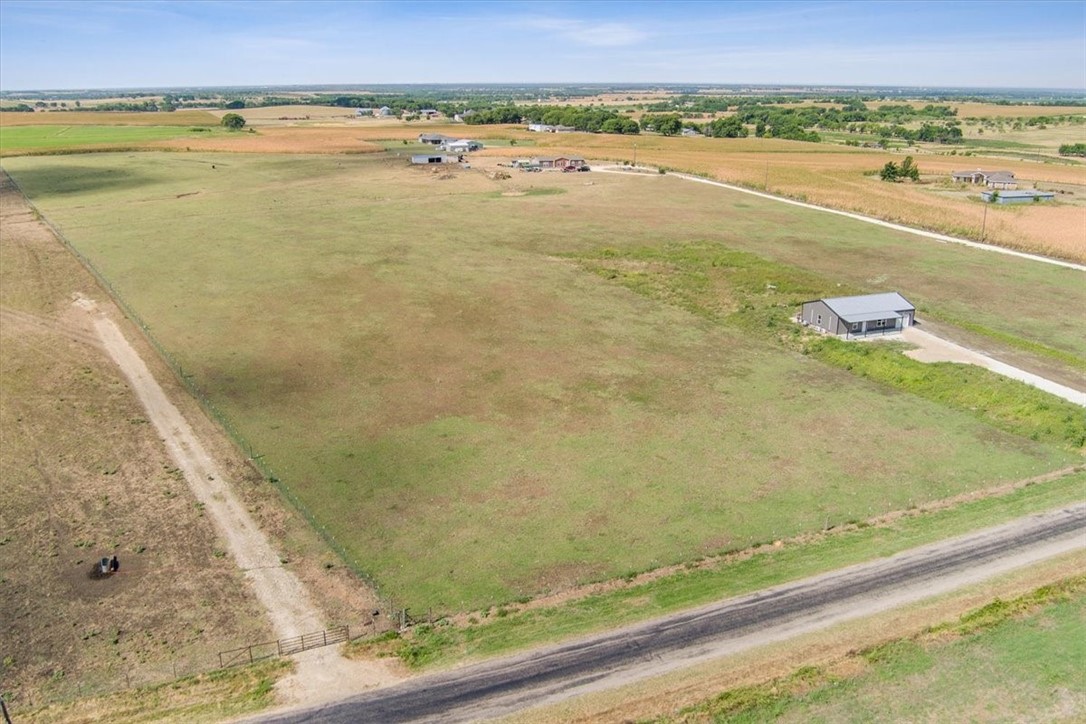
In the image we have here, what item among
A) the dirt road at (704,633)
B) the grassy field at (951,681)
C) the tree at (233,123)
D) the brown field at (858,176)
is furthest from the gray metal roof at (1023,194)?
the tree at (233,123)

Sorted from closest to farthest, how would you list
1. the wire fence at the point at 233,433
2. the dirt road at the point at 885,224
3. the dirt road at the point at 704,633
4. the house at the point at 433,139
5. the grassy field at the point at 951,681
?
the grassy field at the point at 951,681
the dirt road at the point at 704,633
the wire fence at the point at 233,433
the dirt road at the point at 885,224
the house at the point at 433,139

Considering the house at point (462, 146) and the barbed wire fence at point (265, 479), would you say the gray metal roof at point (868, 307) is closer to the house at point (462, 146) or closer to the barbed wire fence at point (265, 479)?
the barbed wire fence at point (265, 479)

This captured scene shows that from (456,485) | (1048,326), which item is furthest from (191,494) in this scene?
(1048,326)

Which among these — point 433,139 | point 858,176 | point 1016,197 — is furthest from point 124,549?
point 433,139

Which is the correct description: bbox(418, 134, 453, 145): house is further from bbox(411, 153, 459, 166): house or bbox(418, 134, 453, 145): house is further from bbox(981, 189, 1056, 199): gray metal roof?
bbox(981, 189, 1056, 199): gray metal roof

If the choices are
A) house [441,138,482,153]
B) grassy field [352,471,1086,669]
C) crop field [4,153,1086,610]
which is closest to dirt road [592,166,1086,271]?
crop field [4,153,1086,610]

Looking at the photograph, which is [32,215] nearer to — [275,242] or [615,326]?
[275,242]

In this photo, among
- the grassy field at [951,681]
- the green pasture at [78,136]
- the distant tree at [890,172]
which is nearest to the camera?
the grassy field at [951,681]
